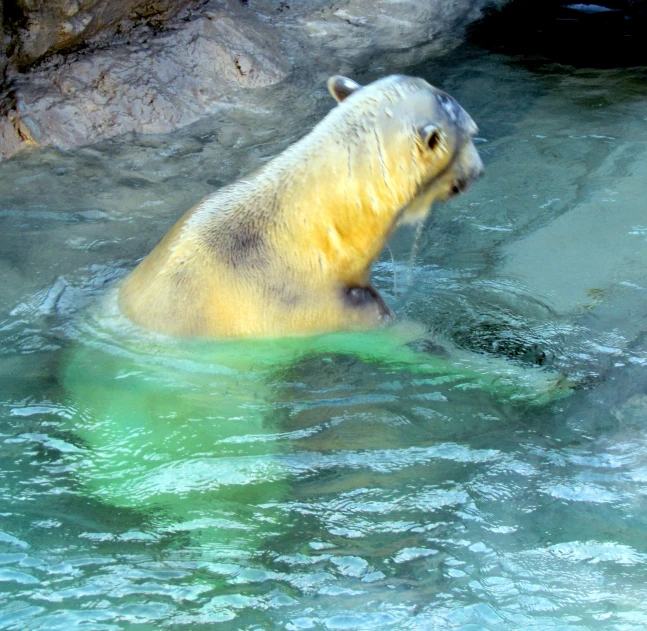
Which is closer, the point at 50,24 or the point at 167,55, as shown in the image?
the point at 50,24

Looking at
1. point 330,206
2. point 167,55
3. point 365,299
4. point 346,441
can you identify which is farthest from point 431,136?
point 167,55

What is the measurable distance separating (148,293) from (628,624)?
248 cm

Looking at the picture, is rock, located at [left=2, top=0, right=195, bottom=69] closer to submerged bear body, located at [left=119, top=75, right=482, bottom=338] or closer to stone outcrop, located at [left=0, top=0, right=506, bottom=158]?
stone outcrop, located at [left=0, top=0, right=506, bottom=158]

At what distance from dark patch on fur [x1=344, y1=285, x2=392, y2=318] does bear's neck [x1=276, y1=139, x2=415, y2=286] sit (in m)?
0.08

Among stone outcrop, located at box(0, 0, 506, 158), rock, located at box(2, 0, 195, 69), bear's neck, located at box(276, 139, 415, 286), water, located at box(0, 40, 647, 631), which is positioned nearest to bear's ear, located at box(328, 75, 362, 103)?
bear's neck, located at box(276, 139, 415, 286)

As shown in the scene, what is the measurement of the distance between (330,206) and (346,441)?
46.0 inches

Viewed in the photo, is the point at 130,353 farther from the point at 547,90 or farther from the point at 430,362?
the point at 547,90

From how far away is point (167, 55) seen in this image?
696 cm

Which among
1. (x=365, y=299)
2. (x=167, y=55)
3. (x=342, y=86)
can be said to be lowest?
(x=365, y=299)

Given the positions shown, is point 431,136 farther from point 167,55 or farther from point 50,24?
point 50,24

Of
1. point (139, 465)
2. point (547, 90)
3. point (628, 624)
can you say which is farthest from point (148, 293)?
point (547, 90)

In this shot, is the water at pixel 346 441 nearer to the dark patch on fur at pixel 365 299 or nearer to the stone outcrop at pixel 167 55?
the dark patch on fur at pixel 365 299

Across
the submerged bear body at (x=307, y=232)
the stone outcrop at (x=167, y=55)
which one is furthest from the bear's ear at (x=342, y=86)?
the stone outcrop at (x=167, y=55)

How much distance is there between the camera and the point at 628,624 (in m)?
2.67
